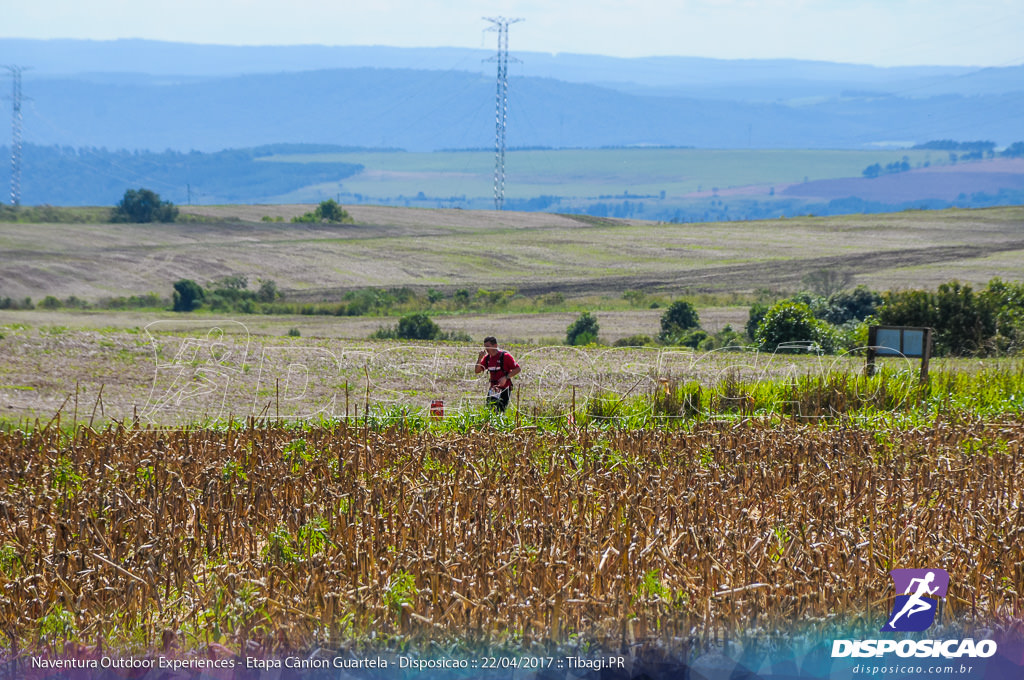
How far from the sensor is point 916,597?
523 centimetres

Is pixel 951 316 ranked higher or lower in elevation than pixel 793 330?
higher

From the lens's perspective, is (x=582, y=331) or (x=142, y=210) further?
(x=142, y=210)

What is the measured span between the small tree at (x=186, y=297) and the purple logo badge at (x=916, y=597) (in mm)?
42240

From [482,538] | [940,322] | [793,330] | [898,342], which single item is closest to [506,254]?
[793,330]

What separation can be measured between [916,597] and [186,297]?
141 feet

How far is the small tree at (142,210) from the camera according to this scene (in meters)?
77.3

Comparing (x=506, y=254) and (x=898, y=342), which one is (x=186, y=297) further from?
(x=898, y=342)

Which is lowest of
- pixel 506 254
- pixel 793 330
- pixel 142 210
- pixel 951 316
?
pixel 793 330

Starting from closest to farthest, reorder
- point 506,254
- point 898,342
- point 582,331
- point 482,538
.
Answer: point 482,538 < point 898,342 < point 582,331 < point 506,254

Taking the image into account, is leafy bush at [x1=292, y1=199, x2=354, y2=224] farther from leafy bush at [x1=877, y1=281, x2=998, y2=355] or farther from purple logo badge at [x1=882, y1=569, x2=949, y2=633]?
purple logo badge at [x1=882, y1=569, x2=949, y2=633]

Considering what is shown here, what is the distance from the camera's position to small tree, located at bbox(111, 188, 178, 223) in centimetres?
7731

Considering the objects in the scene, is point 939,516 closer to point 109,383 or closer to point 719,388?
point 719,388

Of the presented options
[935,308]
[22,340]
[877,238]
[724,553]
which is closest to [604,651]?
[724,553]

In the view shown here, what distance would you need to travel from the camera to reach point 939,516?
6.84 m
